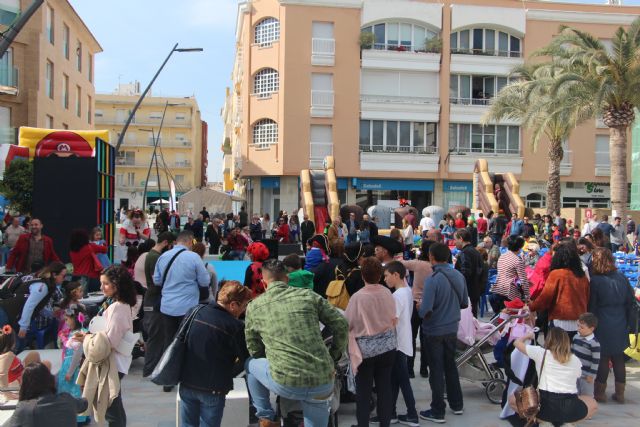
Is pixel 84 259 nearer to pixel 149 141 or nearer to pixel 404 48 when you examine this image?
pixel 404 48

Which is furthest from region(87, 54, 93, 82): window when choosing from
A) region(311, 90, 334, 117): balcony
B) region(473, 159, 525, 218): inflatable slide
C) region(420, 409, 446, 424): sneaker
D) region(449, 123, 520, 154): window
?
region(420, 409, 446, 424): sneaker

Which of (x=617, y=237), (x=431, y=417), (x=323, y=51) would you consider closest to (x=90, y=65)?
(x=323, y=51)

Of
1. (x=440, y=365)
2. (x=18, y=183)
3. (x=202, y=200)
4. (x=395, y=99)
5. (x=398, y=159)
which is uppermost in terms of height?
(x=395, y=99)

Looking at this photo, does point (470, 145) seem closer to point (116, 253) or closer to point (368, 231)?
point (368, 231)

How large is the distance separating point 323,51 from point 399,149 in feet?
23.4

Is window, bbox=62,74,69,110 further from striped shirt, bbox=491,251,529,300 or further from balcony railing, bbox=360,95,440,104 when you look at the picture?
striped shirt, bbox=491,251,529,300

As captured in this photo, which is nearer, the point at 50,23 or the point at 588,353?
the point at 588,353

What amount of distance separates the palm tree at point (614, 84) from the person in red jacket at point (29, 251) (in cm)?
1847

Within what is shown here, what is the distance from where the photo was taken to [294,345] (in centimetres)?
453

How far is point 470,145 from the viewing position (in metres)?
39.5

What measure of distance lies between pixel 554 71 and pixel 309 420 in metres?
26.1

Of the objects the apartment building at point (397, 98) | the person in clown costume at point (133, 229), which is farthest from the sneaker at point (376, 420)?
the apartment building at point (397, 98)

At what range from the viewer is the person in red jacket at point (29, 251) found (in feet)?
34.8

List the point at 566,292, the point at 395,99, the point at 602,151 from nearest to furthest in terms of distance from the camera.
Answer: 1. the point at 566,292
2. the point at 395,99
3. the point at 602,151
